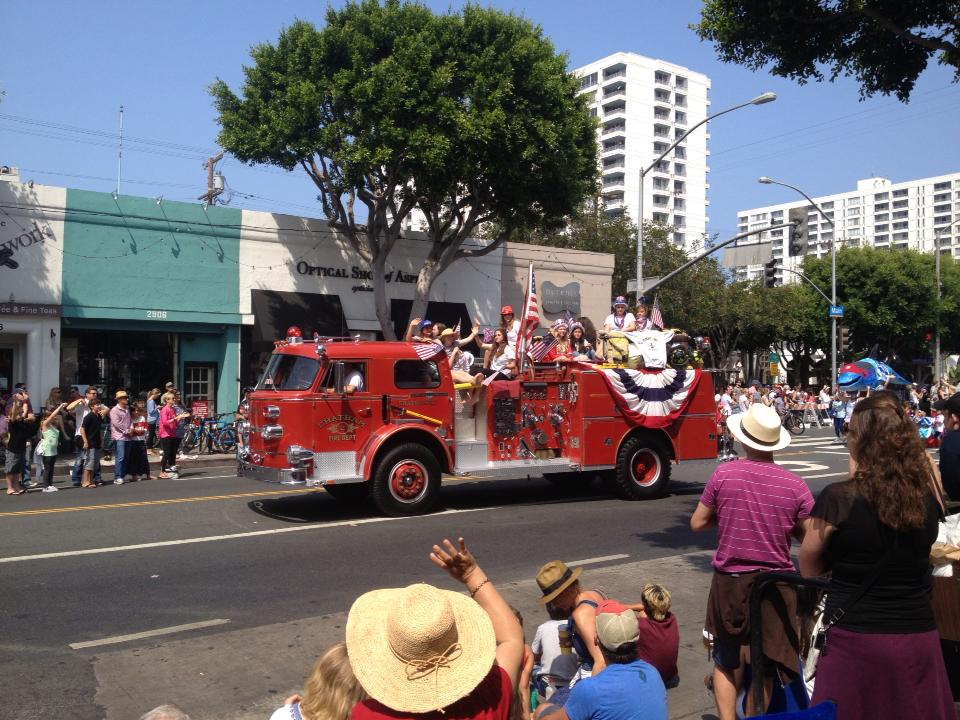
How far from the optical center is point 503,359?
43.5 ft

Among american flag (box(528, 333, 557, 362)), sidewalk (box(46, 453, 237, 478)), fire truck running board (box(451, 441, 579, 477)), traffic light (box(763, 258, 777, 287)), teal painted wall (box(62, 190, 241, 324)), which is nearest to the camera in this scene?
fire truck running board (box(451, 441, 579, 477))

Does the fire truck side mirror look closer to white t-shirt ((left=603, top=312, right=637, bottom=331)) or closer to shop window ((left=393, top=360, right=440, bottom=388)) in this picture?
shop window ((left=393, top=360, right=440, bottom=388))

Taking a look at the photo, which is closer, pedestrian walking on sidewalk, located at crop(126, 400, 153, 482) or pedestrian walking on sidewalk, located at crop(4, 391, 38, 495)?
pedestrian walking on sidewalk, located at crop(4, 391, 38, 495)

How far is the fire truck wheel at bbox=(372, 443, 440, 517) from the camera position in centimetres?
1210

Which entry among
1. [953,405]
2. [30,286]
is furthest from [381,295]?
[953,405]

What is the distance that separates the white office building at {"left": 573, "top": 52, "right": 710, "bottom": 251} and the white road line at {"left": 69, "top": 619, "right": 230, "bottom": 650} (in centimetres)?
9796

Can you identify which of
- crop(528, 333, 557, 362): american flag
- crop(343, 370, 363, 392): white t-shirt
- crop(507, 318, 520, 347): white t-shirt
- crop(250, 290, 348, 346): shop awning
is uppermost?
crop(250, 290, 348, 346): shop awning

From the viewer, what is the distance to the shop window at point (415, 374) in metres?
12.5

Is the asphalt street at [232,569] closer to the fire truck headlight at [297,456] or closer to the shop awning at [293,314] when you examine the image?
the fire truck headlight at [297,456]

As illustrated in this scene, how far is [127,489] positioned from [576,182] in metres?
14.4

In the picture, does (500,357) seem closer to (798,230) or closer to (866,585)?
(866,585)

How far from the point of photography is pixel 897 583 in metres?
3.60

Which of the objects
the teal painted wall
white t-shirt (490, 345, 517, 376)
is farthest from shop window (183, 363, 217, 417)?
white t-shirt (490, 345, 517, 376)

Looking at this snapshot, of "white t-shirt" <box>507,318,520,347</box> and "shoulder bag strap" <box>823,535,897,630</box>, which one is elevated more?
"white t-shirt" <box>507,318,520,347</box>
